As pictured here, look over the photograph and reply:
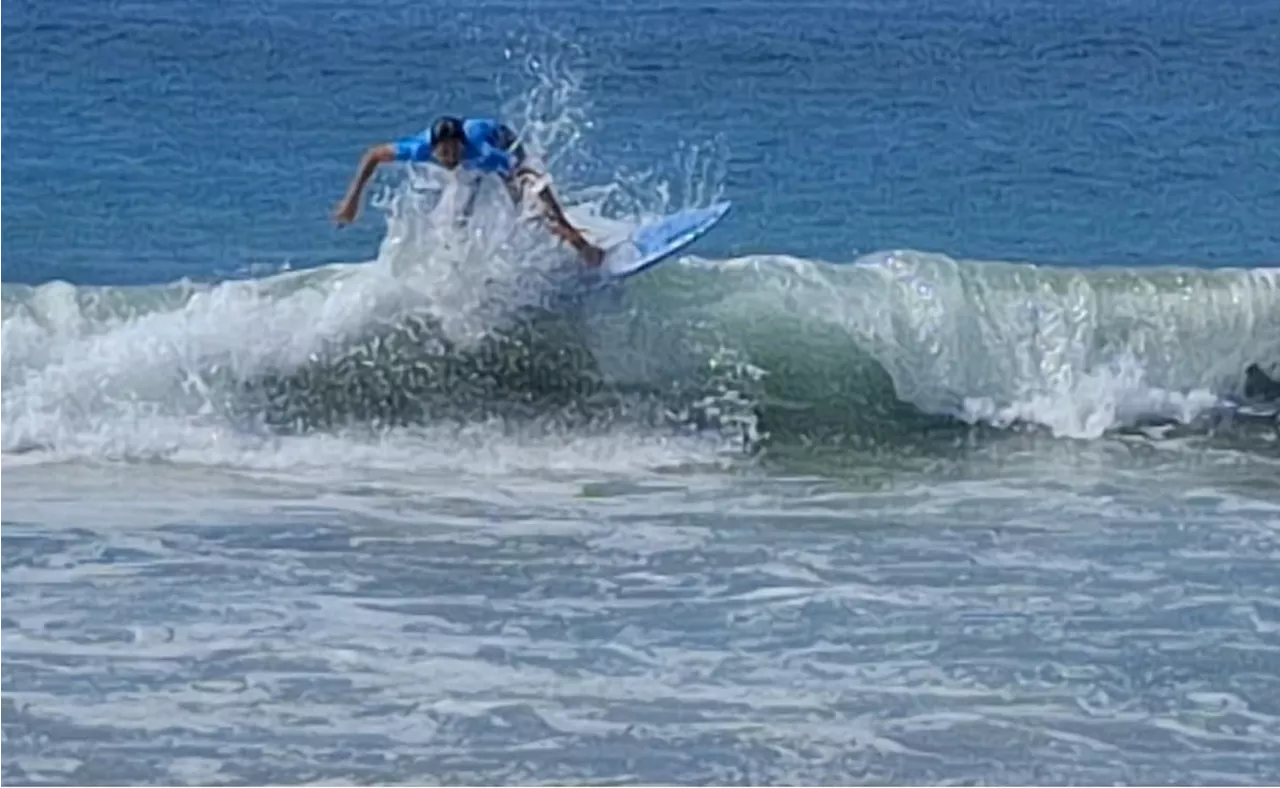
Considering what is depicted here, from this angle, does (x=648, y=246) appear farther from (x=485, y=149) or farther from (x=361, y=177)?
(x=361, y=177)

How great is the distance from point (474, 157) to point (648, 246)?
126 centimetres

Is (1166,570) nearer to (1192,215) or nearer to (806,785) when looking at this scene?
(806,785)

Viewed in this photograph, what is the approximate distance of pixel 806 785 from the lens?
24.2 ft

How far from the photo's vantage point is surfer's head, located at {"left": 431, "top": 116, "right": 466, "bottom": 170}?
38.2 ft

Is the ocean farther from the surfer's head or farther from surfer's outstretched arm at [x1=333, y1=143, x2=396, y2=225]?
surfer's outstretched arm at [x1=333, y1=143, x2=396, y2=225]

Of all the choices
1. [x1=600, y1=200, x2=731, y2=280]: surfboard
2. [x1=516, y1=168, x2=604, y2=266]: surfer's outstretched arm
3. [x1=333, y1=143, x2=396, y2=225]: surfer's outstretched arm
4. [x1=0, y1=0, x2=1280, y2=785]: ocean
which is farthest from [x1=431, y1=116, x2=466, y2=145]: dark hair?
[x1=600, y1=200, x2=731, y2=280]: surfboard

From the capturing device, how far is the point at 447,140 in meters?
11.7

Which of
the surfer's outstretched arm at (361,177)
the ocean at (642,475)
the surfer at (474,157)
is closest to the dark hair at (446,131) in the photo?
the surfer at (474,157)

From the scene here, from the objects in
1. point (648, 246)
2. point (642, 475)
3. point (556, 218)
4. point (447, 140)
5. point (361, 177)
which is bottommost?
point (642, 475)

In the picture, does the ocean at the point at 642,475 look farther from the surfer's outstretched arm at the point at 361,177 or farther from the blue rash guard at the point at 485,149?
the surfer's outstretched arm at the point at 361,177

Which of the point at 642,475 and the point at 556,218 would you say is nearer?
the point at 642,475

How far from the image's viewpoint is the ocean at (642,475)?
7902 millimetres

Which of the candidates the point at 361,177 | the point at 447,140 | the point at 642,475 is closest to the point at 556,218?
the point at 447,140

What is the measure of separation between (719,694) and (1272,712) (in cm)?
162
